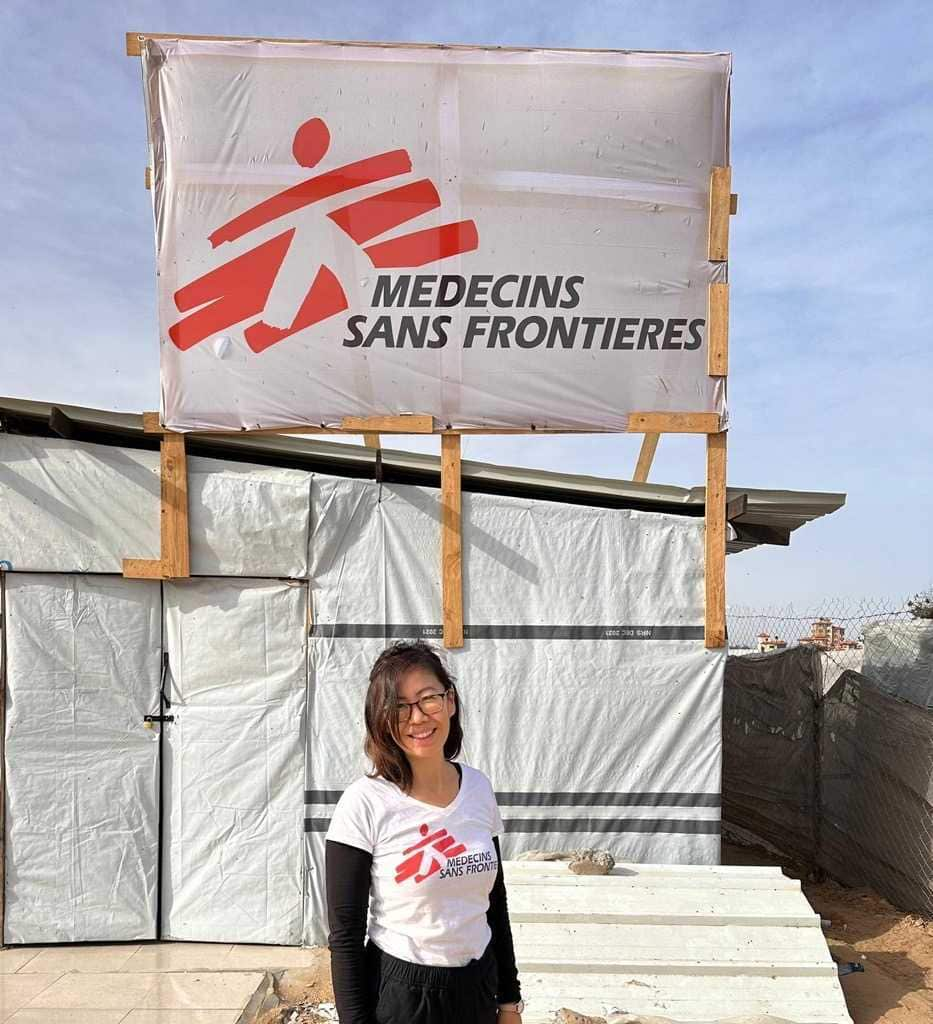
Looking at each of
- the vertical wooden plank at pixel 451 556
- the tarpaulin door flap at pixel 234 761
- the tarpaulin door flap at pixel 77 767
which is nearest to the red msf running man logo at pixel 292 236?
the vertical wooden plank at pixel 451 556

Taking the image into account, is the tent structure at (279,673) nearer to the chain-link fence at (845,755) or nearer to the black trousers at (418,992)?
the chain-link fence at (845,755)

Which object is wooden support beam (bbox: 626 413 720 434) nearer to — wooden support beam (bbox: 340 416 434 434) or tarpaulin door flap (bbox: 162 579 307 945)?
wooden support beam (bbox: 340 416 434 434)

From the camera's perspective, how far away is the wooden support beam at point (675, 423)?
583 centimetres

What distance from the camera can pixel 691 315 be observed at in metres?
5.92

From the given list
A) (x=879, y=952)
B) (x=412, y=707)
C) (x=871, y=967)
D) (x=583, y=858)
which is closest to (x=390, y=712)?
(x=412, y=707)

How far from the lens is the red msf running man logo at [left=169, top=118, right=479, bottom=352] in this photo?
587 cm

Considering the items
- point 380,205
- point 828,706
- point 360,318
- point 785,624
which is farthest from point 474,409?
point 785,624

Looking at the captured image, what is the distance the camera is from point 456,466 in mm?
5812

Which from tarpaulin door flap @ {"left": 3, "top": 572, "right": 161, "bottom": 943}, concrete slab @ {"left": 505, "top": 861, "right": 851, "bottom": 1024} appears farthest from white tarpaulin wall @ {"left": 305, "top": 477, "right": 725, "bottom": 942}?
tarpaulin door flap @ {"left": 3, "top": 572, "right": 161, "bottom": 943}

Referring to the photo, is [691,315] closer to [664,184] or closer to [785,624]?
[664,184]

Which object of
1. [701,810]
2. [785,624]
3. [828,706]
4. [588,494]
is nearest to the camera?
[701,810]

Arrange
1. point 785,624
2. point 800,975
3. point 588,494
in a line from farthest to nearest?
1. point 785,624
2. point 588,494
3. point 800,975

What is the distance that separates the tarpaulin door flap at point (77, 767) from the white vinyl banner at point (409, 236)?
1604 mm

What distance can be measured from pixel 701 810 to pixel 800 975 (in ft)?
4.12
